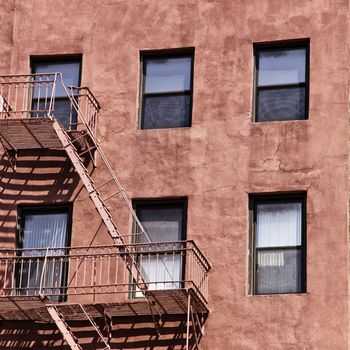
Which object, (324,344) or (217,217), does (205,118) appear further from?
(324,344)

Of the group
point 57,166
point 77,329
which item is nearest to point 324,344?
point 77,329

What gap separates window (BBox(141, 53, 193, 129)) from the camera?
102 feet

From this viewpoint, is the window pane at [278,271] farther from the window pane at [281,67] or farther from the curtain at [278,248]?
the window pane at [281,67]

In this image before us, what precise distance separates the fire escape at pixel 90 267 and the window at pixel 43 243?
0.09 feet

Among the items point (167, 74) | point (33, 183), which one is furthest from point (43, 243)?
point (167, 74)

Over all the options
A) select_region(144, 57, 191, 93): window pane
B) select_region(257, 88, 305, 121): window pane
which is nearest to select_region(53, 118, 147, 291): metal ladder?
select_region(144, 57, 191, 93): window pane

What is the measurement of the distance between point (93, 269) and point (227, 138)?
3817 millimetres

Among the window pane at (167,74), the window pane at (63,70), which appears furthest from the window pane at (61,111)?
the window pane at (167,74)

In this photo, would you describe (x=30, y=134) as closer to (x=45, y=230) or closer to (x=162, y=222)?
(x=45, y=230)

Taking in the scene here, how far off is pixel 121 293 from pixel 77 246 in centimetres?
147

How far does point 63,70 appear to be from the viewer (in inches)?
1272

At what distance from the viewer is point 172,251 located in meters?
28.9

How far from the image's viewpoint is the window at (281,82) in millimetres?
30672

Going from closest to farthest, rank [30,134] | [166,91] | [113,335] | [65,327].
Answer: [65,327] < [113,335] < [30,134] < [166,91]
